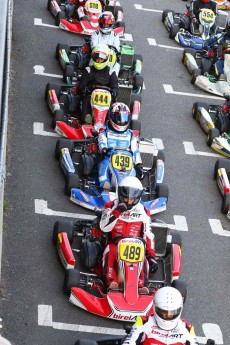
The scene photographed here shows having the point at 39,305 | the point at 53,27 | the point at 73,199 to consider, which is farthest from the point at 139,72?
the point at 39,305

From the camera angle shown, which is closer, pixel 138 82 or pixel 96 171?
pixel 96 171

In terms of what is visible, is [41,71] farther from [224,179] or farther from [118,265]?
[118,265]

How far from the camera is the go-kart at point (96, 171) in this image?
18453mm

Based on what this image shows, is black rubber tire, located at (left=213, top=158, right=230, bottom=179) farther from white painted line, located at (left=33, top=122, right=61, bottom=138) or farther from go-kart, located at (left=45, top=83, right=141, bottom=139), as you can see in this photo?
white painted line, located at (left=33, top=122, right=61, bottom=138)

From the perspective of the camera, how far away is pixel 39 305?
1591cm

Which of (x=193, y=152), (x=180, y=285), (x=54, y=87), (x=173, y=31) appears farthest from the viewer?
(x=173, y=31)

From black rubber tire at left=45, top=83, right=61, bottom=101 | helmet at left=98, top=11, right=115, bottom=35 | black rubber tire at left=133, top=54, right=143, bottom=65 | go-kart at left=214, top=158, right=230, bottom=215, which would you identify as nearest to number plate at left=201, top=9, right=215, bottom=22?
black rubber tire at left=133, top=54, right=143, bottom=65

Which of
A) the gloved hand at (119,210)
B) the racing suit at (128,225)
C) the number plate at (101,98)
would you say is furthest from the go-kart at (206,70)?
the gloved hand at (119,210)

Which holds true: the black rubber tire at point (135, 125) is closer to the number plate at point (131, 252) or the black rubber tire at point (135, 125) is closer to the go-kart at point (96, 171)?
the go-kart at point (96, 171)

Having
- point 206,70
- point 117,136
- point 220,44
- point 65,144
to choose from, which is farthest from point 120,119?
point 220,44

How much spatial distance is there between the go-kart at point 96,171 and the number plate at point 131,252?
242 centimetres

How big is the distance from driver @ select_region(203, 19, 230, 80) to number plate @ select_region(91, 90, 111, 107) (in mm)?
4400

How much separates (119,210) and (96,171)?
2.76 metres

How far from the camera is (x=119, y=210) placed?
16422 mm
